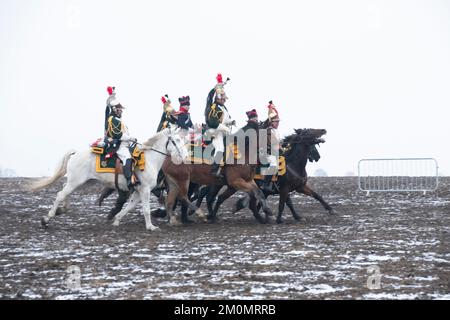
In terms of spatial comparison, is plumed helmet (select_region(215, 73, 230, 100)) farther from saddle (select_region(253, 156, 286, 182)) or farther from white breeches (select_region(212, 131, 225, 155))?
saddle (select_region(253, 156, 286, 182))

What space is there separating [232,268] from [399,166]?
15172 mm

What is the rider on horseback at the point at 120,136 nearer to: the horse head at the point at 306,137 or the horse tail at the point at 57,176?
the horse tail at the point at 57,176

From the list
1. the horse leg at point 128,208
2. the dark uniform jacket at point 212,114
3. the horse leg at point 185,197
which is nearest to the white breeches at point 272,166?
the dark uniform jacket at point 212,114

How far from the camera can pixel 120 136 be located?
15328mm

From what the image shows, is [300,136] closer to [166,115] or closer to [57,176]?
[166,115]

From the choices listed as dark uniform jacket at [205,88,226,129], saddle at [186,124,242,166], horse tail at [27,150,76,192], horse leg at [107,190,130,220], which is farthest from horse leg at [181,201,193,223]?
horse tail at [27,150,76,192]

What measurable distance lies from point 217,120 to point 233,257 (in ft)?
16.8

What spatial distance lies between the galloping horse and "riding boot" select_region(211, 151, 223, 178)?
0.62 metres

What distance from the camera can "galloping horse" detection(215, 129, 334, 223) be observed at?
54.4 ft
